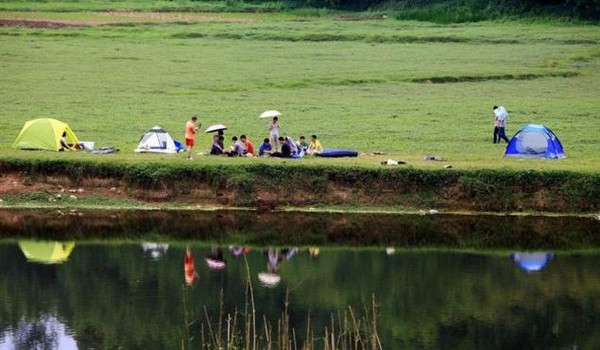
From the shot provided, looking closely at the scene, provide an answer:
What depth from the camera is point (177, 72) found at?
2677 inches

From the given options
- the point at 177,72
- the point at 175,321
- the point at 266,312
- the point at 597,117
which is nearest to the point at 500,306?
the point at 266,312

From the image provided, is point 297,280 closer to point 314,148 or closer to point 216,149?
point 314,148

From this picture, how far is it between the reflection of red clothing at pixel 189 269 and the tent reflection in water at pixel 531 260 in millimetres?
9073

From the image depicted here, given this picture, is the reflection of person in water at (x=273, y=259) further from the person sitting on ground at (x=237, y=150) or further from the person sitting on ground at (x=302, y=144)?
the person sitting on ground at (x=302, y=144)

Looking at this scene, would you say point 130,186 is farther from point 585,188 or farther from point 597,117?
point 597,117

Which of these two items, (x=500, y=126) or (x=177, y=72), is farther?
(x=177, y=72)

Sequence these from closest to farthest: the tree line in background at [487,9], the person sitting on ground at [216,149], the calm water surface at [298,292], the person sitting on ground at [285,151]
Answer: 1. the calm water surface at [298,292]
2. the person sitting on ground at [285,151]
3. the person sitting on ground at [216,149]
4. the tree line in background at [487,9]

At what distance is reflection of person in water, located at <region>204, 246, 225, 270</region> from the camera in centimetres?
3337

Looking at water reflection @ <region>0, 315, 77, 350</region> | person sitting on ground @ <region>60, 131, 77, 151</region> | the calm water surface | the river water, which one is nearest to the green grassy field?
person sitting on ground @ <region>60, 131, 77, 151</region>

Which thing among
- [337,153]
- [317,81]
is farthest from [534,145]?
[317,81]

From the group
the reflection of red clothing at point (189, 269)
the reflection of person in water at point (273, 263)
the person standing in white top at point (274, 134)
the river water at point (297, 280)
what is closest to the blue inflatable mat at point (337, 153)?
the person standing in white top at point (274, 134)

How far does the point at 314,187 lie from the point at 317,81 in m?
24.4

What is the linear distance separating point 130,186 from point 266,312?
1457 cm

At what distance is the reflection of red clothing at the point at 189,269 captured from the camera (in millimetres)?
31236
